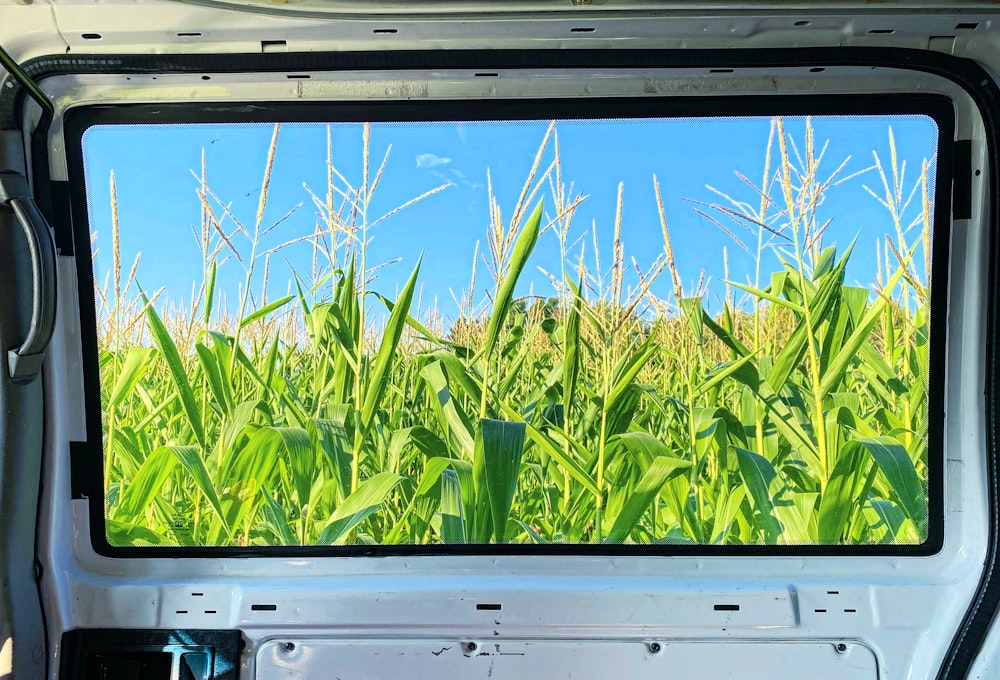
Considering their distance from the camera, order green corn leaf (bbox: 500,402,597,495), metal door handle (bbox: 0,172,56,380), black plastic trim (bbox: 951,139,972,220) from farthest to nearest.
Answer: green corn leaf (bbox: 500,402,597,495)
black plastic trim (bbox: 951,139,972,220)
metal door handle (bbox: 0,172,56,380)

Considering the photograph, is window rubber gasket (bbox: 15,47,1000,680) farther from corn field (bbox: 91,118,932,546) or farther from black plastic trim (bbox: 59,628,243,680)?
black plastic trim (bbox: 59,628,243,680)

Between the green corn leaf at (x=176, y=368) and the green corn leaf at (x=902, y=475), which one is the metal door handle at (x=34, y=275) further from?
the green corn leaf at (x=902, y=475)

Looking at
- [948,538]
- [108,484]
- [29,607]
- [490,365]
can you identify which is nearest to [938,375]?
[948,538]

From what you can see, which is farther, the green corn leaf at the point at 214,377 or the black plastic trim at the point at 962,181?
the green corn leaf at the point at 214,377

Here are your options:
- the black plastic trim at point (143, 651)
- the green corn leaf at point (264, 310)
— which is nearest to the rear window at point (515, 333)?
the green corn leaf at point (264, 310)

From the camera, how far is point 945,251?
1.60 meters

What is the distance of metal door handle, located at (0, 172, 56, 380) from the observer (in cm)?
145

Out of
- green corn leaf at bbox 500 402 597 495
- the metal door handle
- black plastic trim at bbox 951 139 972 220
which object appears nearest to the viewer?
the metal door handle

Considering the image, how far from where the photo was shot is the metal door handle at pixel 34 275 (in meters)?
1.45

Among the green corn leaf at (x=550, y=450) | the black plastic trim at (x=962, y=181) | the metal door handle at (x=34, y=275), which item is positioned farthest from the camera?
the green corn leaf at (x=550, y=450)

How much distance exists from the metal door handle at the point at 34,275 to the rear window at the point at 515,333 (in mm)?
166

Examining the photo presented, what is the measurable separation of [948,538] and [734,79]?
1.34 m

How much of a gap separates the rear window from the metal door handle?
0.17 m

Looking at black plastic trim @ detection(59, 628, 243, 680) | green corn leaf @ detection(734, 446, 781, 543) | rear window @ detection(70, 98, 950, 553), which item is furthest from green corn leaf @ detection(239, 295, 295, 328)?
green corn leaf @ detection(734, 446, 781, 543)
